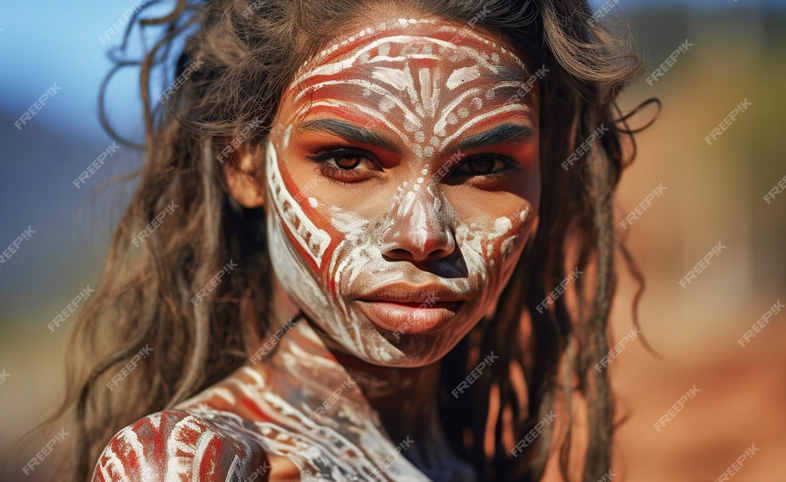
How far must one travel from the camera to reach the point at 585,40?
214 cm

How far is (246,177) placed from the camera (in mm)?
2145

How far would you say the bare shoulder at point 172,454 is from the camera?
60.7 inches

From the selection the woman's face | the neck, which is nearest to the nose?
the woman's face

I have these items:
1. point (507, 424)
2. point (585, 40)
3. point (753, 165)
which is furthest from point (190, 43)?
point (753, 165)

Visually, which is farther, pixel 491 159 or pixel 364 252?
pixel 491 159

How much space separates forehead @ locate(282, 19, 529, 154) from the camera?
1764 millimetres

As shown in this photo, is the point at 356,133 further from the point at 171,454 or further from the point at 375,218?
the point at 171,454

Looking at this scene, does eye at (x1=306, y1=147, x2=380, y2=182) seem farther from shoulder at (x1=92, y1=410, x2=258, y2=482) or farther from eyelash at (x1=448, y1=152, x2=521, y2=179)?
shoulder at (x1=92, y1=410, x2=258, y2=482)

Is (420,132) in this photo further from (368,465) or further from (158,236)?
(158,236)

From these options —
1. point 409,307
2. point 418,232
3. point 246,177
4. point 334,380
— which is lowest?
point 334,380

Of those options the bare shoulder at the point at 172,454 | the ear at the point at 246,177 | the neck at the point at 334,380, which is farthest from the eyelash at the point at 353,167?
the bare shoulder at the point at 172,454

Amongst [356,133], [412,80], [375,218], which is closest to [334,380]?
[375,218]

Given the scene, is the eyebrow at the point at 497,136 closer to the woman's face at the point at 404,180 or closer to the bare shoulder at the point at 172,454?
the woman's face at the point at 404,180

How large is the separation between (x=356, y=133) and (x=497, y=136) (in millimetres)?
343
